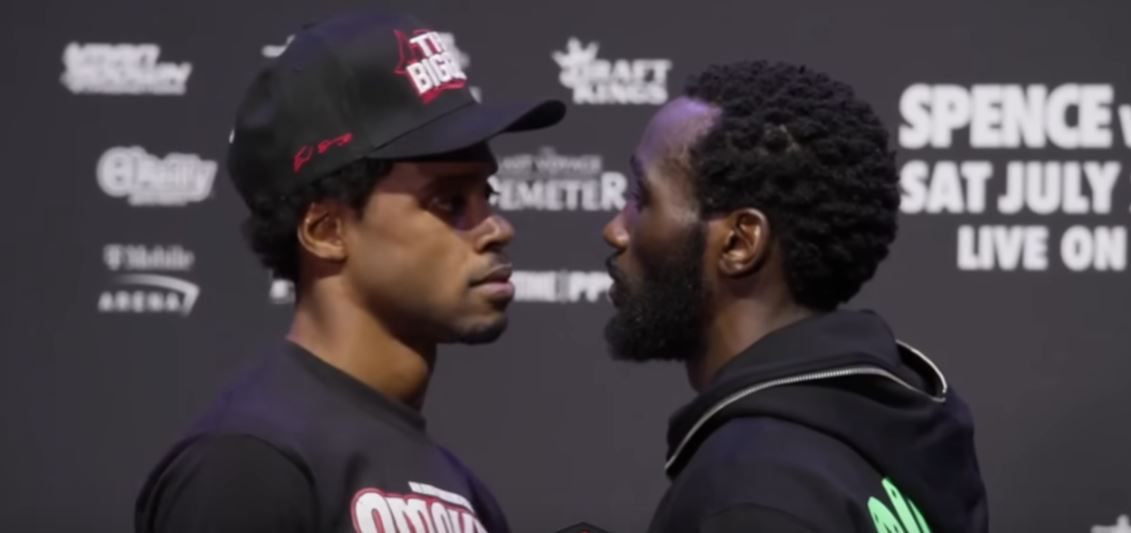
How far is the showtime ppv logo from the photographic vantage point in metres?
1.61

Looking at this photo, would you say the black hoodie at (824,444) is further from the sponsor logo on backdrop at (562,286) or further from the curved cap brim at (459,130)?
the sponsor logo on backdrop at (562,286)

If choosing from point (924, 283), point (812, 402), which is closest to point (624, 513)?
point (924, 283)

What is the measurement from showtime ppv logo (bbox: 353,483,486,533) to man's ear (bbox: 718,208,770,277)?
1.13 ft

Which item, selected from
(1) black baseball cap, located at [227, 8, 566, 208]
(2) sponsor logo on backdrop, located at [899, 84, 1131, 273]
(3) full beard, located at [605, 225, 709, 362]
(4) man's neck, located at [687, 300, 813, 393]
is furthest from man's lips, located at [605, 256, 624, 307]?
(2) sponsor logo on backdrop, located at [899, 84, 1131, 273]

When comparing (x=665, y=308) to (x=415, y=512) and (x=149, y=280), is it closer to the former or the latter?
(x=415, y=512)

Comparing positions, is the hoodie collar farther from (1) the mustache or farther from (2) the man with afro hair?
(1) the mustache

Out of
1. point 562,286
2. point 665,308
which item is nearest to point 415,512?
point 665,308

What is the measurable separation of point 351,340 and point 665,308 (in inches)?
12.5

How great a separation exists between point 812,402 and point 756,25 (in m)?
2.03

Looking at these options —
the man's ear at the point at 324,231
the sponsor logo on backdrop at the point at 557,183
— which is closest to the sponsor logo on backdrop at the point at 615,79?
the sponsor logo on backdrop at the point at 557,183

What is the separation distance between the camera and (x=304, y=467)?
1581 mm

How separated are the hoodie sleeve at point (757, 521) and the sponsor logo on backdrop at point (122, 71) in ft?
7.81

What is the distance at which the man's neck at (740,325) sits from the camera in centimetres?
179

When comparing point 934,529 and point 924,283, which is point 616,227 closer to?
point 934,529
